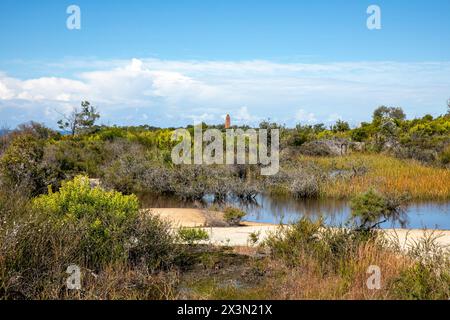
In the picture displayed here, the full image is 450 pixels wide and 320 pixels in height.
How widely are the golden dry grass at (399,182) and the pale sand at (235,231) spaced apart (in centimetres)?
746

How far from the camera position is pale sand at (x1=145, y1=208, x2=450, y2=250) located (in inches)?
444

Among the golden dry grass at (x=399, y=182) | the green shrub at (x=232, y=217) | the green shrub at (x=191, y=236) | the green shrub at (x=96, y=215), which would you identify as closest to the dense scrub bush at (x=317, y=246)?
the green shrub at (x=191, y=236)

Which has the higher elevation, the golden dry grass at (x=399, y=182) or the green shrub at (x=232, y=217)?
the golden dry grass at (x=399, y=182)

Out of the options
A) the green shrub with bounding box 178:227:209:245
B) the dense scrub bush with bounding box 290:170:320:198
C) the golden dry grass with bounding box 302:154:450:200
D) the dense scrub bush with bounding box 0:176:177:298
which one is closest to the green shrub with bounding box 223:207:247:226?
the green shrub with bounding box 178:227:209:245

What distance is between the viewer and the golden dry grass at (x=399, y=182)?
22.7m

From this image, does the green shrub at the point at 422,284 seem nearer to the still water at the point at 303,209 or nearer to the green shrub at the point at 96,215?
the green shrub at the point at 96,215

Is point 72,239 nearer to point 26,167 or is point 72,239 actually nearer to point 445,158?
point 26,167

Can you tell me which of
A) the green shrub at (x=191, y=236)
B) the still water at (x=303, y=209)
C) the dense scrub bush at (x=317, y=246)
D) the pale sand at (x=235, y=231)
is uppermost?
the dense scrub bush at (x=317, y=246)

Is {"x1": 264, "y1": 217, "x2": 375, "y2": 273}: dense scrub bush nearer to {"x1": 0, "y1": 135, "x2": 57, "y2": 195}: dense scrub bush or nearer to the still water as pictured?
the still water

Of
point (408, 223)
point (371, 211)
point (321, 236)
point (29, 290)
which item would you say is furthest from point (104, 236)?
point (408, 223)

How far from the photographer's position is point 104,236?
8.34 m

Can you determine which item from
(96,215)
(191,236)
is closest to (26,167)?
(191,236)

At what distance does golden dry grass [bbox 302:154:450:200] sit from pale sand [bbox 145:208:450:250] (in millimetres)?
7458
